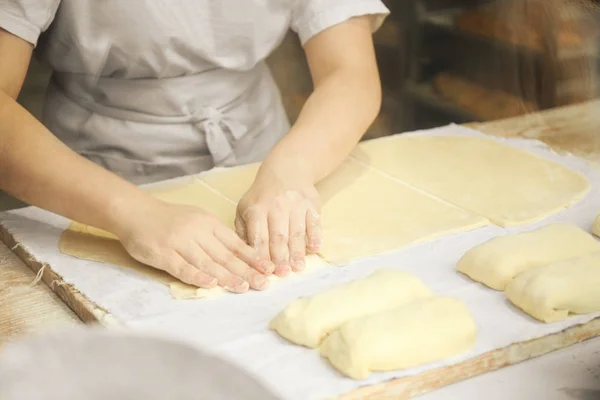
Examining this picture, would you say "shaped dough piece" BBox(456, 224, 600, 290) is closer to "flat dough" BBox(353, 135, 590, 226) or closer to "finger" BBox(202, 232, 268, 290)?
"flat dough" BBox(353, 135, 590, 226)

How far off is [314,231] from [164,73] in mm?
458

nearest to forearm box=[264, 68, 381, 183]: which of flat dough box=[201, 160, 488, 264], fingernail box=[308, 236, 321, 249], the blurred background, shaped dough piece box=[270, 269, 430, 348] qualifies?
flat dough box=[201, 160, 488, 264]

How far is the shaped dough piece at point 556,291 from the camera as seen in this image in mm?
820

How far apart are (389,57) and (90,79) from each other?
1602mm

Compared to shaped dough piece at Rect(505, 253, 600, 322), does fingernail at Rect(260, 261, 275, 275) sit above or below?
below

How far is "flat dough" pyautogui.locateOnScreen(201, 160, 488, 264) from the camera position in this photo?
40.1 inches

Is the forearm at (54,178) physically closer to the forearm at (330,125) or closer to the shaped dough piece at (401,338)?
the forearm at (330,125)

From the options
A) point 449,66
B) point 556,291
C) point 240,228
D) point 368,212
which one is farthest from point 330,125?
point 449,66

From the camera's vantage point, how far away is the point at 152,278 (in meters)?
0.94

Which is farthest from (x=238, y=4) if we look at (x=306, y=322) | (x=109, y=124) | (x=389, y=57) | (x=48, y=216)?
(x=389, y=57)

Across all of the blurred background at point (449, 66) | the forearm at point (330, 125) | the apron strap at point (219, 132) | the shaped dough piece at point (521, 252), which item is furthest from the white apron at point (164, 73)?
the blurred background at point (449, 66)

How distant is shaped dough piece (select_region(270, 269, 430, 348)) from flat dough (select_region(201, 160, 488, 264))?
12 centimetres

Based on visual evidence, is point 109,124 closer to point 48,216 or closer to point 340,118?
point 48,216

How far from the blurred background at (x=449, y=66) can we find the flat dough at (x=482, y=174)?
680 millimetres
